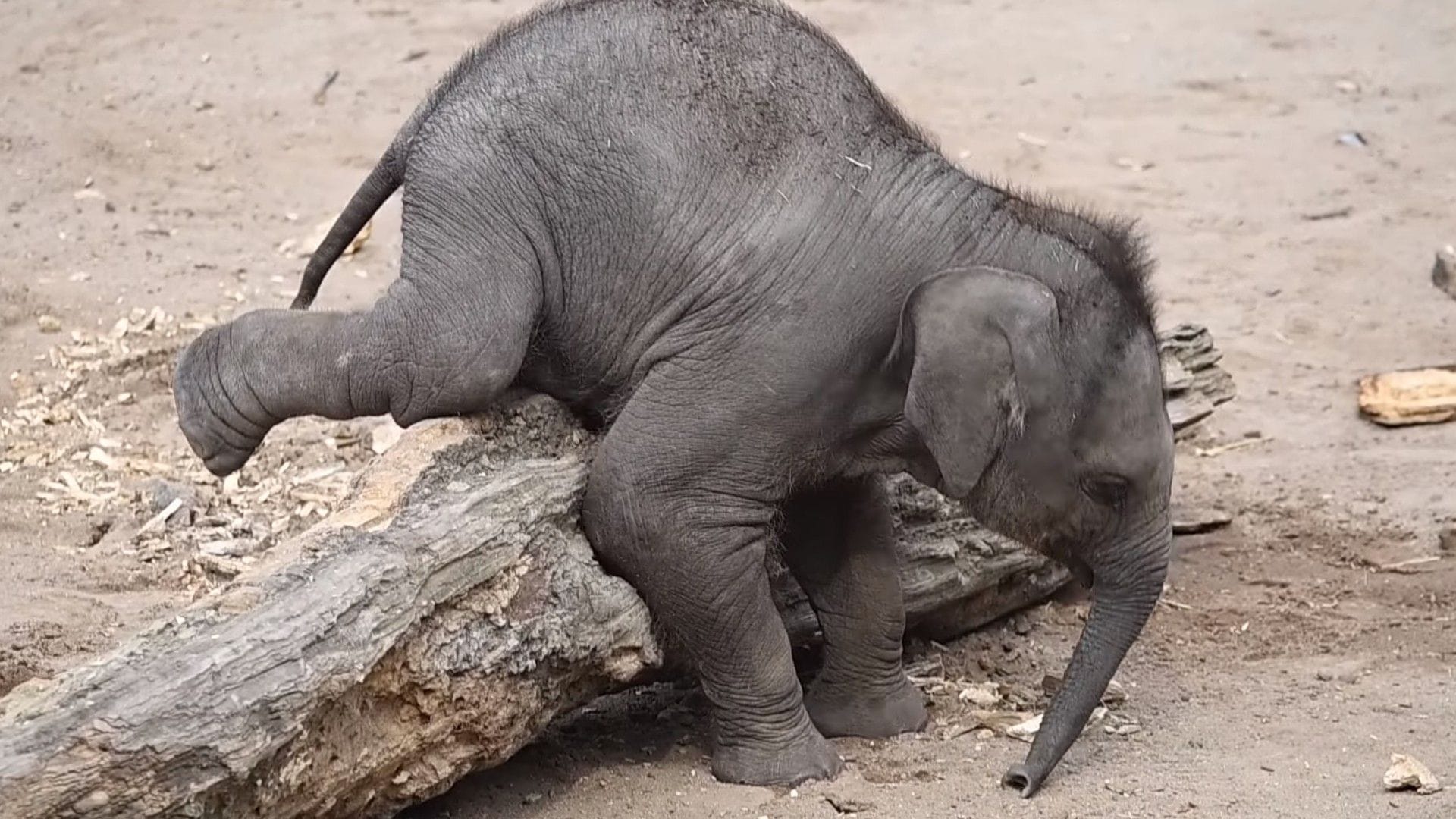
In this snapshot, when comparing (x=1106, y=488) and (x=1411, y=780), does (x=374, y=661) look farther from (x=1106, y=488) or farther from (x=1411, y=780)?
(x=1411, y=780)

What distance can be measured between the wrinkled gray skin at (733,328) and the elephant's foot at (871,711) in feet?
0.99

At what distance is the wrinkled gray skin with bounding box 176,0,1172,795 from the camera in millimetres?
5320

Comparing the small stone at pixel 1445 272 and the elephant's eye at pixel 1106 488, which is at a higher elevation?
the elephant's eye at pixel 1106 488

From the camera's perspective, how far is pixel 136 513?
716cm

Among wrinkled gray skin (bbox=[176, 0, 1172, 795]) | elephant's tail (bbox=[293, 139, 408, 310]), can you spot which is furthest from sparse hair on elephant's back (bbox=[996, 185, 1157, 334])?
elephant's tail (bbox=[293, 139, 408, 310])

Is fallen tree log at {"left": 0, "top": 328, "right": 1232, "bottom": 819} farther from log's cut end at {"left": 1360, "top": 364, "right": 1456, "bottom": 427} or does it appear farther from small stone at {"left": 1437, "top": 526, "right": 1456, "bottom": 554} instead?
log's cut end at {"left": 1360, "top": 364, "right": 1456, "bottom": 427}

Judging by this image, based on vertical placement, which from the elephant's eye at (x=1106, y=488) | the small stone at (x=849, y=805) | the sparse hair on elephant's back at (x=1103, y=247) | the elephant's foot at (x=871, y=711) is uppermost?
the sparse hair on elephant's back at (x=1103, y=247)

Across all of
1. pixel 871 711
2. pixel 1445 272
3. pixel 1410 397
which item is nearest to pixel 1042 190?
pixel 1445 272

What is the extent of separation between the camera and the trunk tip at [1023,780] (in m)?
5.27

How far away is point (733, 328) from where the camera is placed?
5375 millimetres

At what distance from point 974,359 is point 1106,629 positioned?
3.28 ft

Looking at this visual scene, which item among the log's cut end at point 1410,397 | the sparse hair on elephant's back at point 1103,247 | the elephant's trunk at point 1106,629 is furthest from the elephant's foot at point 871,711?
the log's cut end at point 1410,397

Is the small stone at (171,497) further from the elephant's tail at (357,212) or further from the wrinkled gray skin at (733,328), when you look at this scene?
the wrinkled gray skin at (733,328)

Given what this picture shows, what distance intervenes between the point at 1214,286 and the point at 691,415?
208 inches
